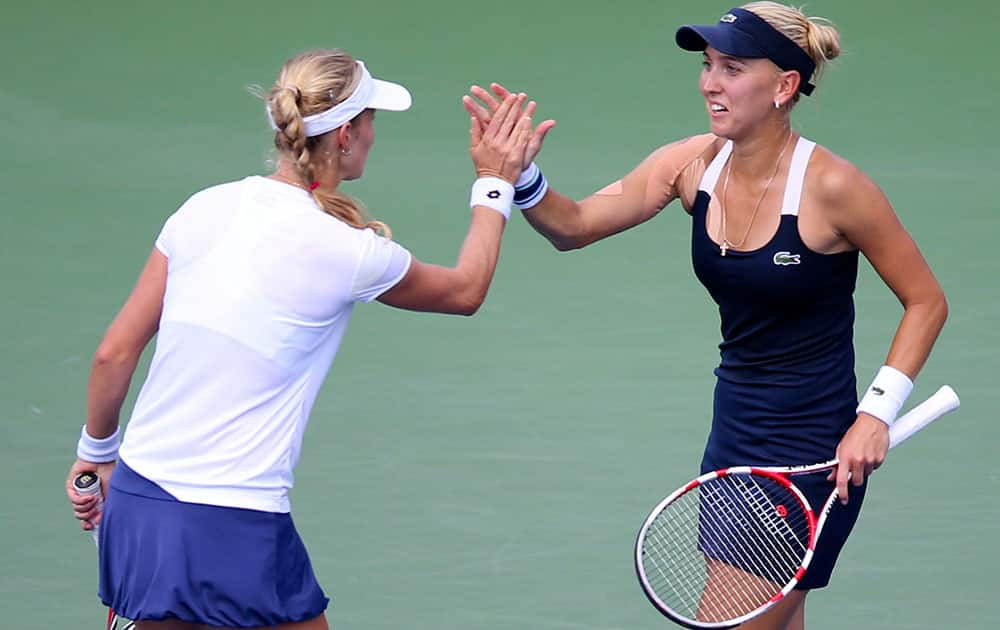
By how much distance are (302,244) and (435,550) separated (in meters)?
2.04

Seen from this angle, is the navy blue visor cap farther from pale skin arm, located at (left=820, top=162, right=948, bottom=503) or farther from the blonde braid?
the blonde braid

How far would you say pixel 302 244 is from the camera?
2.95 meters

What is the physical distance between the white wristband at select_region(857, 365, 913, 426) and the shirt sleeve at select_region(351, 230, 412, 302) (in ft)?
3.48

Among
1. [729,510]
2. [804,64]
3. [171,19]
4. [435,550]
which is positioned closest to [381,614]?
[435,550]

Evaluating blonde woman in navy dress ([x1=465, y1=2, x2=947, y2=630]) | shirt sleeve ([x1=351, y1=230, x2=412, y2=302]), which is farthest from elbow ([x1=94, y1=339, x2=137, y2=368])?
blonde woman in navy dress ([x1=465, y1=2, x2=947, y2=630])

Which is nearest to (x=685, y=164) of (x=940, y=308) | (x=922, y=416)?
(x=940, y=308)

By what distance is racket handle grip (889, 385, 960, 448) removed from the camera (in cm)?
347

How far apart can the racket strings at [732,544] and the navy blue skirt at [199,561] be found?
0.85 meters

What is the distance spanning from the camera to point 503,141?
3.63 m

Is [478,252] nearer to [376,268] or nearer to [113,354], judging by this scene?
[376,268]

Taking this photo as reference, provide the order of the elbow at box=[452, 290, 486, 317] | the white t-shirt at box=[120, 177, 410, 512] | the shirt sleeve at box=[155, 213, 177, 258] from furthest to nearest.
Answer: the elbow at box=[452, 290, 486, 317] < the shirt sleeve at box=[155, 213, 177, 258] < the white t-shirt at box=[120, 177, 410, 512]

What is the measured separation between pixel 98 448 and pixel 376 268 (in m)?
0.73

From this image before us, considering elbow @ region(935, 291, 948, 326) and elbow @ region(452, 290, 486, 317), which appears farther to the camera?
elbow @ region(935, 291, 948, 326)

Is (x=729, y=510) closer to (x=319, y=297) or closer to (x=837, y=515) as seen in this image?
(x=837, y=515)
